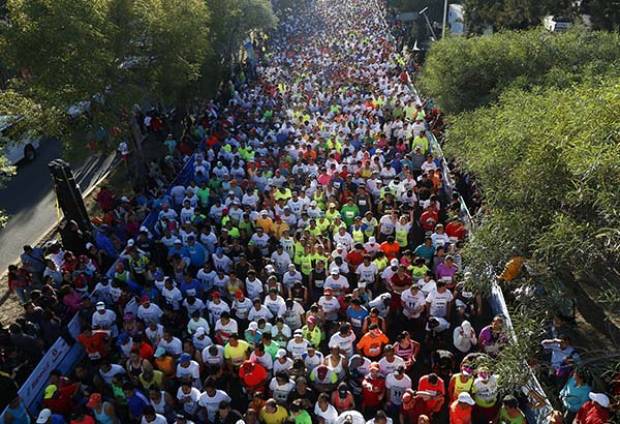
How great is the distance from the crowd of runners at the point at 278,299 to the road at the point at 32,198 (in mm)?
2838

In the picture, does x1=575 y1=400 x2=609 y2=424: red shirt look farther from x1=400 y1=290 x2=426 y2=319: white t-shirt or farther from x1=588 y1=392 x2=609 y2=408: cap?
x1=400 y1=290 x2=426 y2=319: white t-shirt

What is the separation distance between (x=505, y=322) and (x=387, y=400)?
6.84 feet

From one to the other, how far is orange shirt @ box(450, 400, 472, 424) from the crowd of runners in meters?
0.02

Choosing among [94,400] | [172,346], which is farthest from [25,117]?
[94,400]

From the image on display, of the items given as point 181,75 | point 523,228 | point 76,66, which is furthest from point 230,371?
point 181,75

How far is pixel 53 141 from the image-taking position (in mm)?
22125

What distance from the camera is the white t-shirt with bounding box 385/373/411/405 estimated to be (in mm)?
7828

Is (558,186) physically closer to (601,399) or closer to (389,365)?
(601,399)

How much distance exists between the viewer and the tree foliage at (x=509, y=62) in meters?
13.8

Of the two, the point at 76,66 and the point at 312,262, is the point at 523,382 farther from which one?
→ the point at 76,66

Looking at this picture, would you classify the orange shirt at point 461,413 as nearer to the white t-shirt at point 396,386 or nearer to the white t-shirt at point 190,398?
the white t-shirt at point 396,386

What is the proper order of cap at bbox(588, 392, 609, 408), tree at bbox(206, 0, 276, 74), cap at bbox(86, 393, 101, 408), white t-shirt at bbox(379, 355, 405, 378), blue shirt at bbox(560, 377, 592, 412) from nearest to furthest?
cap at bbox(588, 392, 609, 408)
blue shirt at bbox(560, 377, 592, 412)
cap at bbox(86, 393, 101, 408)
white t-shirt at bbox(379, 355, 405, 378)
tree at bbox(206, 0, 276, 74)

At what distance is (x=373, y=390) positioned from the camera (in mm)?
7926

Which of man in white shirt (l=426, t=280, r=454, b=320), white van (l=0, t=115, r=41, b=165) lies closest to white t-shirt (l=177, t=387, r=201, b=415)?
man in white shirt (l=426, t=280, r=454, b=320)
